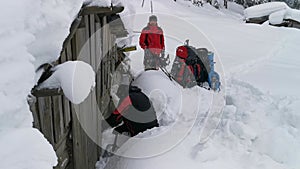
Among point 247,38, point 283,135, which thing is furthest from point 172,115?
point 247,38

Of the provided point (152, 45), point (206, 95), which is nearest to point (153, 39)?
point (152, 45)

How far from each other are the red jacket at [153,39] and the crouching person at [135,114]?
8.50 feet

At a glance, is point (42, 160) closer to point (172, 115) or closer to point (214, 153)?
point (214, 153)

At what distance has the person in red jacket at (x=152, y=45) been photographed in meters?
7.80

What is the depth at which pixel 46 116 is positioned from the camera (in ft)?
9.32

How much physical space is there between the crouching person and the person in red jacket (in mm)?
2451

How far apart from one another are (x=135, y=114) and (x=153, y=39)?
3.10m

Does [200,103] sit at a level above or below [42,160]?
below

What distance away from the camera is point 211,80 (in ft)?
22.0

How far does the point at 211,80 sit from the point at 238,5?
23.0 meters

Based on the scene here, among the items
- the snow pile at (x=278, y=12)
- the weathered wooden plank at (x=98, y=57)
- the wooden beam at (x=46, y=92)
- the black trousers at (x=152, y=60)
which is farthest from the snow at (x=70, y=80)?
the snow pile at (x=278, y=12)

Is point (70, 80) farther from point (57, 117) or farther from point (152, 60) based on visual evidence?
point (152, 60)

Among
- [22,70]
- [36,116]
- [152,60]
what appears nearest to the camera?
[22,70]

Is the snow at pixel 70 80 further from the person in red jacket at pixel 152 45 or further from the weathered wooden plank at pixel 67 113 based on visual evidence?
the person in red jacket at pixel 152 45
